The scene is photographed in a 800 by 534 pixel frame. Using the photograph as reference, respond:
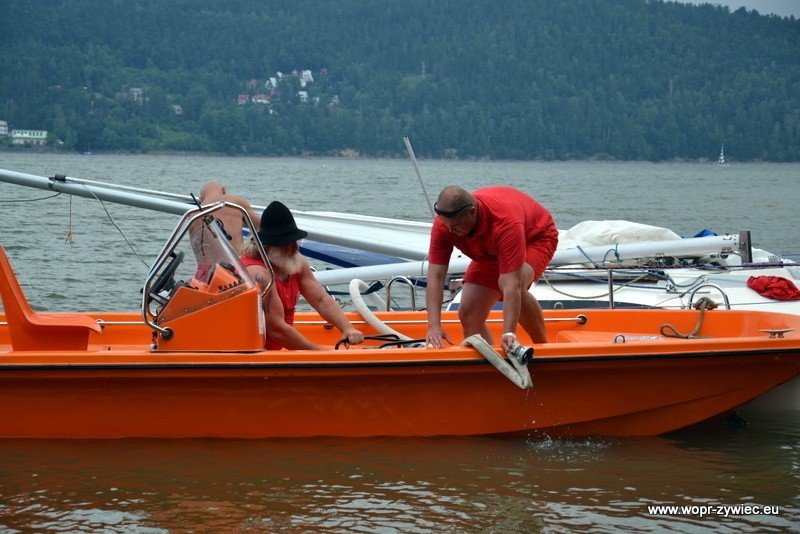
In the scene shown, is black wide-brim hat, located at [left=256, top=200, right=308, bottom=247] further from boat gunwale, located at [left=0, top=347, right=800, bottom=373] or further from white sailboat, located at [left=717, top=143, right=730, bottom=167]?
white sailboat, located at [left=717, top=143, right=730, bottom=167]

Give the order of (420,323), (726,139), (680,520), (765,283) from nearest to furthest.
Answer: (680,520)
(420,323)
(765,283)
(726,139)

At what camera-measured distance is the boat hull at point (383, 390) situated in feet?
23.5

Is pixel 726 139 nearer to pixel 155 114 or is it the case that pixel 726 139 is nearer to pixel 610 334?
pixel 155 114

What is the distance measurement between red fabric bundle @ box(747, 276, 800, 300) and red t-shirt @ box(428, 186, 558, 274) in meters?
3.89

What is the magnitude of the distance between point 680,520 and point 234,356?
278 centimetres

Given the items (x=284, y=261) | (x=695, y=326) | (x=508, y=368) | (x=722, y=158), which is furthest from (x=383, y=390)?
(x=722, y=158)

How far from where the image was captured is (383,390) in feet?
24.3

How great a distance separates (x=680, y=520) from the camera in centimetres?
650

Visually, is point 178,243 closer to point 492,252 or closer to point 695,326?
point 492,252

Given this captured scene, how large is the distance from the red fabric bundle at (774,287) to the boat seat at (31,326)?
6.22 meters

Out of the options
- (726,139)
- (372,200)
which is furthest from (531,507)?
(726,139)

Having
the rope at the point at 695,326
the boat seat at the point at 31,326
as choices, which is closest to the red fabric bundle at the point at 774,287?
the rope at the point at 695,326

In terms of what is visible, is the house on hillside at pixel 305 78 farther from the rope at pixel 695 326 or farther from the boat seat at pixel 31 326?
the boat seat at pixel 31 326

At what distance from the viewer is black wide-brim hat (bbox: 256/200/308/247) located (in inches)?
286
